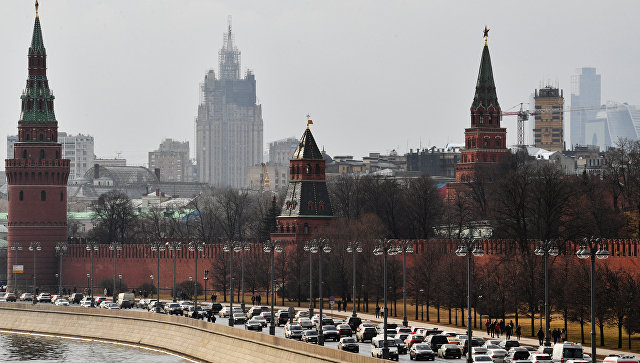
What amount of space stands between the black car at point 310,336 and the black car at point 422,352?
10.0 metres

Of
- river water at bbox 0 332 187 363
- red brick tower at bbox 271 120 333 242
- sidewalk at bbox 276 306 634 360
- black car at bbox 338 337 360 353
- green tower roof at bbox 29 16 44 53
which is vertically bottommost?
river water at bbox 0 332 187 363

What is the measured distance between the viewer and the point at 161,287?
15275 cm

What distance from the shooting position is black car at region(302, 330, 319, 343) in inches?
Result: 3280

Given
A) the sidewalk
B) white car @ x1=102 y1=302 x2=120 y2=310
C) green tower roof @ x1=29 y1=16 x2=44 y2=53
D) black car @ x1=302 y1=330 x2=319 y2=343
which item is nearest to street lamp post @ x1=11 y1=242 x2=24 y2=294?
green tower roof @ x1=29 y1=16 x2=44 y2=53

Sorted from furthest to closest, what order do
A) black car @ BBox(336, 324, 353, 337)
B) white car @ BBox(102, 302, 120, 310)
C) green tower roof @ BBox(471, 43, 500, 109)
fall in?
1. green tower roof @ BBox(471, 43, 500, 109)
2. white car @ BBox(102, 302, 120, 310)
3. black car @ BBox(336, 324, 353, 337)

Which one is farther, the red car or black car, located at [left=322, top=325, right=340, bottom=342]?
black car, located at [left=322, top=325, right=340, bottom=342]

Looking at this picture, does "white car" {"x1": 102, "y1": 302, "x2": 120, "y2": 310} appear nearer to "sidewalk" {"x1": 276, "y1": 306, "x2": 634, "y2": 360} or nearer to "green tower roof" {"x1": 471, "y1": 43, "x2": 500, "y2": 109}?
"sidewalk" {"x1": 276, "y1": 306, "x2": 634, "y2": 360}

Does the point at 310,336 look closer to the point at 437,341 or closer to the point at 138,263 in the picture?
the point at 437,341

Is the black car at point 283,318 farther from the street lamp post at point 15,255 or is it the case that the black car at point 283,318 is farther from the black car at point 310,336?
the street lamp post at point 15,255

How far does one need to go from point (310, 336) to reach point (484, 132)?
97687mm

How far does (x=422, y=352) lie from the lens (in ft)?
242

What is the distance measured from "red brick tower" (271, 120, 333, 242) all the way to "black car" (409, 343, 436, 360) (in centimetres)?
6407

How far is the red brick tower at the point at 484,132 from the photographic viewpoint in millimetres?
176000

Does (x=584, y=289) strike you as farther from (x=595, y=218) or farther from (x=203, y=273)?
(x=203, y=273)
